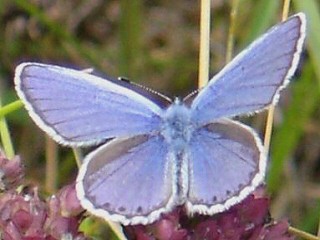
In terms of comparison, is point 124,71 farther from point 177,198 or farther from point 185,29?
point 177,198

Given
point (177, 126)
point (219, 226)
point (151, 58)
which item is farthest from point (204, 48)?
point (151, 58)

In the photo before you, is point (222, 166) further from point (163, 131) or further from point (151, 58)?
point (151, 58)

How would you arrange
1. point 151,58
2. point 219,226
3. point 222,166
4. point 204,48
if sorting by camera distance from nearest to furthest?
point 222,166
point 219,226
point 204,48
point 151,58

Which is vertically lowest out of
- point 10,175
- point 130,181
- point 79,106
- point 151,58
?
point 151,58

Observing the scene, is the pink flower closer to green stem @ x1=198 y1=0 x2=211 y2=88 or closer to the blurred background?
green stem @ x1=198 y1=0 x2=211 y2=88

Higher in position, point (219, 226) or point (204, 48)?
point (204, 48)

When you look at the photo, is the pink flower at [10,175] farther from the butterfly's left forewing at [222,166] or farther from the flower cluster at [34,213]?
the butterfly's left forewing at [222,166]

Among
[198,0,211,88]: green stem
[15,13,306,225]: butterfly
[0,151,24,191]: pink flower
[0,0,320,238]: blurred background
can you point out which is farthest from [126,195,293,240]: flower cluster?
[0,0,320,238]: blurred background
